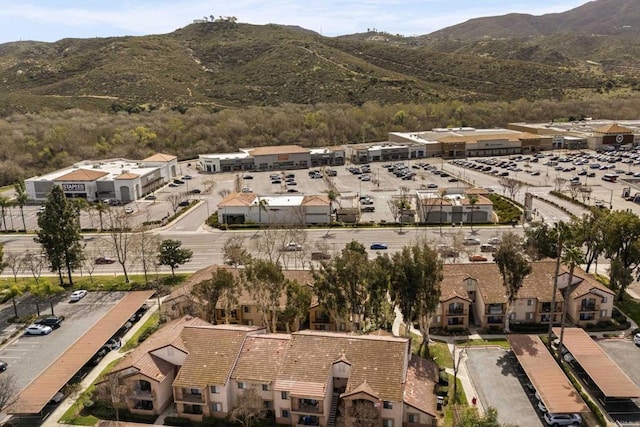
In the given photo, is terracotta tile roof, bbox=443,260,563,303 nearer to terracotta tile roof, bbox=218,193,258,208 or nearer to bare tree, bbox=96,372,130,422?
bare tree, bbox=96,372,130,422

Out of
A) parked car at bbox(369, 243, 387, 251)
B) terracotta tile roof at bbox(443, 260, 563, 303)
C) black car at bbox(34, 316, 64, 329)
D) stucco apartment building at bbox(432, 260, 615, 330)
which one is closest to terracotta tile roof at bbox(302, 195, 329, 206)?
parked car at bbox(369, 243, 387, 251)

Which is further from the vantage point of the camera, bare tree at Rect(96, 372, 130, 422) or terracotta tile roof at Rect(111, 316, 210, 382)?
terracotta tile roof at Rect(111, 316, 210, 382)

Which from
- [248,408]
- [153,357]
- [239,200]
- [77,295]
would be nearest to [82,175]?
[239,200]

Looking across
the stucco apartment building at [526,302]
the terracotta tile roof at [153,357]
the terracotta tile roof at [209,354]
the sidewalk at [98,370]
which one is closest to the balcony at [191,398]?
the terracotta tile roof at [209,354]

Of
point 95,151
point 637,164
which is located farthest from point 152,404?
point 637,164

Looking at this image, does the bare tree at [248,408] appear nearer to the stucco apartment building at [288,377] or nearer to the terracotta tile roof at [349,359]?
the stucco apartment building at [288,377]

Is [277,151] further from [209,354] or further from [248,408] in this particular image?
[248,408]

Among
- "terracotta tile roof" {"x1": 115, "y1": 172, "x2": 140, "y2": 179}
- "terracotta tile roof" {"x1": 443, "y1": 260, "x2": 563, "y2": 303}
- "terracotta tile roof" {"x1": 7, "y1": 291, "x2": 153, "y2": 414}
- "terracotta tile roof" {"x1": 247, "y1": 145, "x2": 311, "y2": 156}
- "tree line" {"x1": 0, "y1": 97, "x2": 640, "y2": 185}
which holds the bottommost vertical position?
"terracotta tile roof" {"x1": 7, "y1": 291, "x2": 153, "y2": 414}
